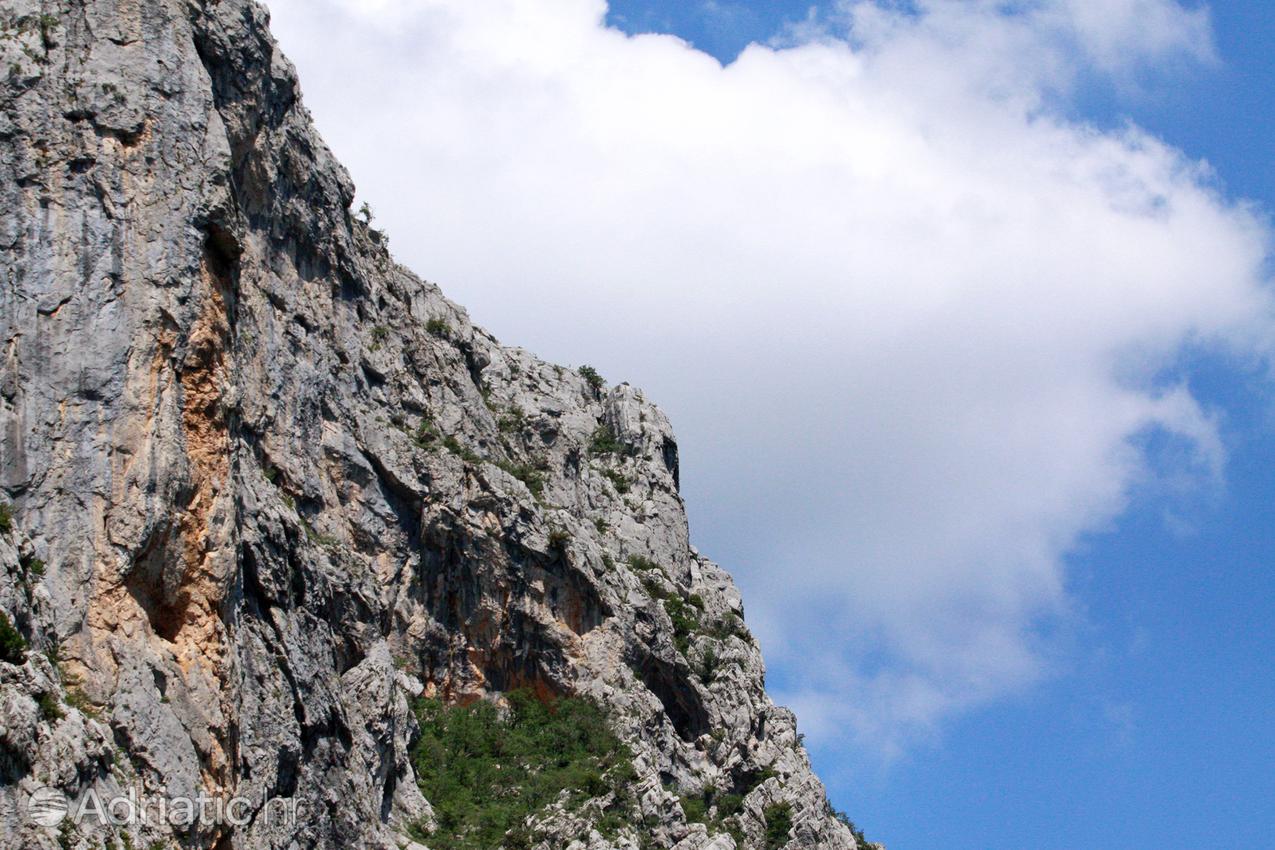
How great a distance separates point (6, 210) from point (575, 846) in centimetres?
2329

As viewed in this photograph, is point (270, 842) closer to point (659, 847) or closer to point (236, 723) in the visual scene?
point (236, 723)

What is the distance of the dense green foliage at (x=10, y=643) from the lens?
31453 millimetres

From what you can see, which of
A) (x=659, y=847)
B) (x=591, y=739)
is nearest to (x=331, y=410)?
(x=591, y=739)

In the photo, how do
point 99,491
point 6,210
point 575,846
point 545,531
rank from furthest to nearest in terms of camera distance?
point 545,531
point 575,846
point 6,210
point 99,491

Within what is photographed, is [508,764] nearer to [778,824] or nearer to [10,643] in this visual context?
[778,824]

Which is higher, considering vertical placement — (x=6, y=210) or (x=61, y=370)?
(x=6, y=210)

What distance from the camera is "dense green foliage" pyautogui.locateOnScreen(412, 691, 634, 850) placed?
4969 cm

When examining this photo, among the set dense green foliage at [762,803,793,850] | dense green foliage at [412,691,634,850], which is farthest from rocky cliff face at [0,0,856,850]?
dense green foliage at [412,691,634,850]

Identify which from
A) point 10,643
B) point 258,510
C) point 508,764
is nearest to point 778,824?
point 508,764

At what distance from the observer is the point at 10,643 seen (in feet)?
104

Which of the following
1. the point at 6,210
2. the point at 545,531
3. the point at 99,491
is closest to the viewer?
the point at 99,491

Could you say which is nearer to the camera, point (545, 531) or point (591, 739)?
point (591, 739)

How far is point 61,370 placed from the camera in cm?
3762

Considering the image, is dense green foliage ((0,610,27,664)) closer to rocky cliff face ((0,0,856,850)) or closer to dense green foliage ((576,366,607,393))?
rocky cliff face ((0,0,856,850))
